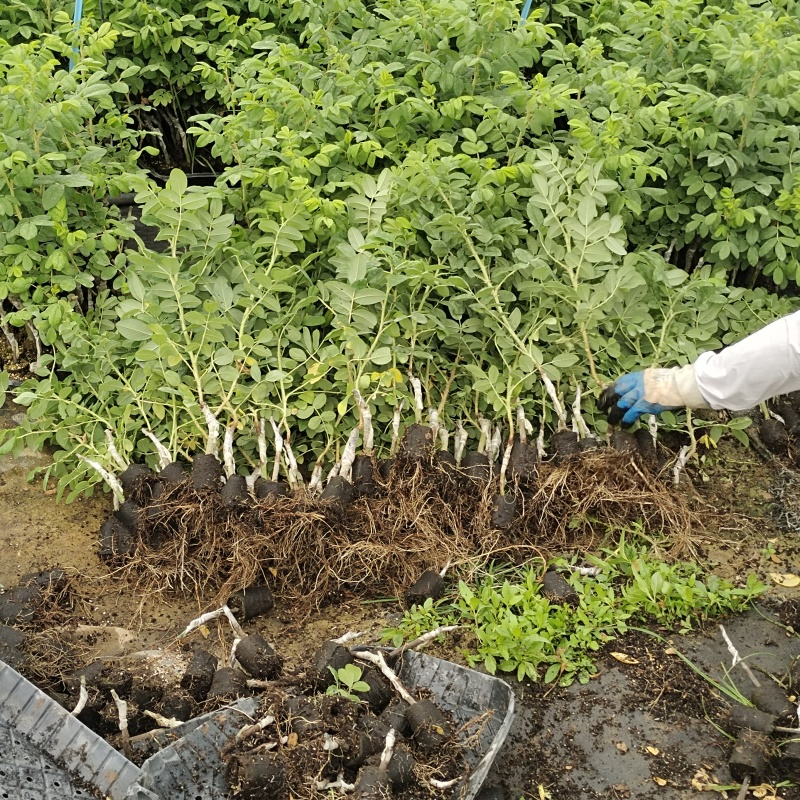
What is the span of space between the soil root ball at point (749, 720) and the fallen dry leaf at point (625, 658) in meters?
0.35

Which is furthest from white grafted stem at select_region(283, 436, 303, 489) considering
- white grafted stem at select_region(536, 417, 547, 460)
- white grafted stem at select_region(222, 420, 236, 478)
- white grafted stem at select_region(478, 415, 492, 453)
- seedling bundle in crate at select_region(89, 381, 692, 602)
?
white grafted stem at select_region(536, 417, 547, 460)

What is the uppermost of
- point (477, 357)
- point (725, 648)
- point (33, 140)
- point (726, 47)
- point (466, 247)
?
point (33, 140)

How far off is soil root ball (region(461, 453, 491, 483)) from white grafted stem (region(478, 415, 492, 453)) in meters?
0.09

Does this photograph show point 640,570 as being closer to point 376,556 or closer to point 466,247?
point 376,556

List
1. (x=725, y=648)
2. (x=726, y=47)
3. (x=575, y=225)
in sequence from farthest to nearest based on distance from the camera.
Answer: (x=726, y=47), (x=575, y=225), (x=725, y=648)

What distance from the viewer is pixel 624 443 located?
144 inches

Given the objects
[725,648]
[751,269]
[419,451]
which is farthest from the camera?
[751,269]

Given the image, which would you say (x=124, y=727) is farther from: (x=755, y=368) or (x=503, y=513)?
(x=755, y=368)

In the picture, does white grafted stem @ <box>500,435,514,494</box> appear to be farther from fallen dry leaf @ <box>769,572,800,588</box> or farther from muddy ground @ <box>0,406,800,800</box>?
fallen dry leaf @ <box>769,572,800,588</box>

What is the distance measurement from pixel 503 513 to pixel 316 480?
73cm

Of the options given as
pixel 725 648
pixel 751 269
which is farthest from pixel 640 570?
pixel 751 269

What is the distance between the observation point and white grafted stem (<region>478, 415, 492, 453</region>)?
3730 mm

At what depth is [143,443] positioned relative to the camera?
370 cm

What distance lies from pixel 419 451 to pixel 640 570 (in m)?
0.91
